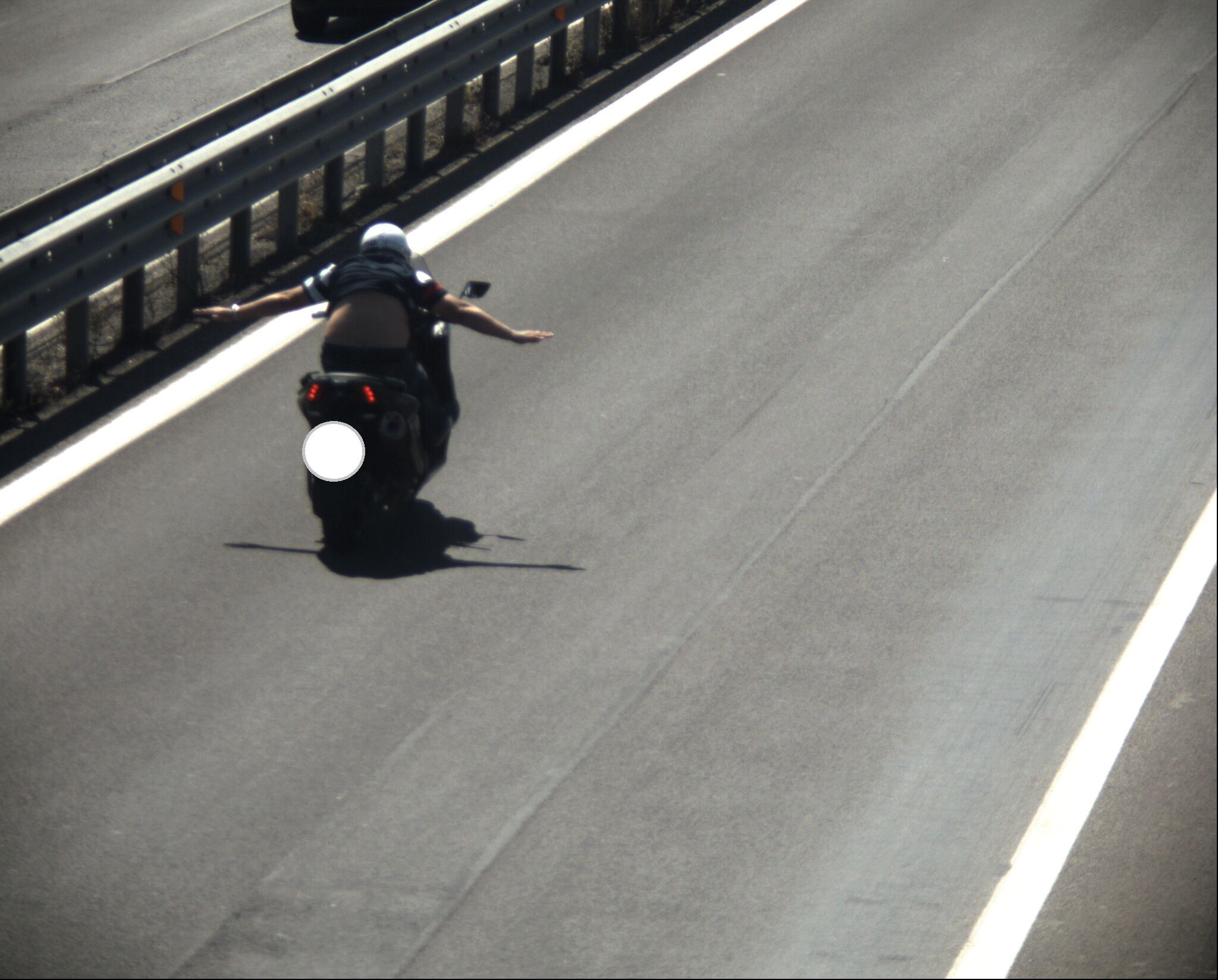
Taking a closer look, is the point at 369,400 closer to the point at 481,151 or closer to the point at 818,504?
the point at 818,504

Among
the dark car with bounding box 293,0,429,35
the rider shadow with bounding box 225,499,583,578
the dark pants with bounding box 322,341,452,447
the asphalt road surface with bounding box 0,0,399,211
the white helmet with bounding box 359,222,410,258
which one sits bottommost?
the rider shadow with bounding box 225,499,583,578

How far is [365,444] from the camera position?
821cm

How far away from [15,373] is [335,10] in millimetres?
9807

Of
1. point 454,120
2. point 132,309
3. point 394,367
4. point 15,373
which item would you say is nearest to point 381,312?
point 394,367

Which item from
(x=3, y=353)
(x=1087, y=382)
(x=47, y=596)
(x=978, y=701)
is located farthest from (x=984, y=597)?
(x=3, y=353)

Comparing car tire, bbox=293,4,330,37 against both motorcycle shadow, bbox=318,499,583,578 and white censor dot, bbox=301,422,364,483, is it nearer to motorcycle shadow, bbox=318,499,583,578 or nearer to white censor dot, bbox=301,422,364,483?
motorcycle shadow, bbox=318,499,583,578

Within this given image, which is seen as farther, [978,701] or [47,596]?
[47,596]

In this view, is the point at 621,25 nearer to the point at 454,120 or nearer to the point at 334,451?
the point at 454,120

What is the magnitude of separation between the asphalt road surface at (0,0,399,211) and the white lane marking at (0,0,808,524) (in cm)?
356

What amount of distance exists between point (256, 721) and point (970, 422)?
181 inches

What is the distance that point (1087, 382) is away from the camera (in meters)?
10.1

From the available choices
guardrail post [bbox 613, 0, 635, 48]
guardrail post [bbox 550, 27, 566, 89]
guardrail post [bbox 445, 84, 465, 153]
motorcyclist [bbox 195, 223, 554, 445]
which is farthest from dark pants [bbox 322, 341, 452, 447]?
guardrail post [bbox 613, 0, 635, 48]

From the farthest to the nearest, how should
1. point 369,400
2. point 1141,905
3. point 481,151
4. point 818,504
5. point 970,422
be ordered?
point 481,151 < point 970,422 < point 818,504 < point 369,400 < point 1141,905

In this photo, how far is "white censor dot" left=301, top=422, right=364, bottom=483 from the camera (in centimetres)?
798
